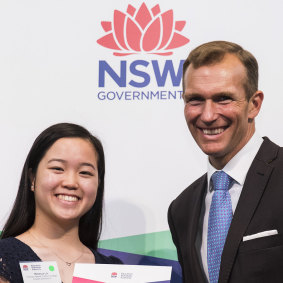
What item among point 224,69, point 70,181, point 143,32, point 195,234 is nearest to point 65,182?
point 70,181

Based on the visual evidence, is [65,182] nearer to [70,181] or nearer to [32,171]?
[70,181]

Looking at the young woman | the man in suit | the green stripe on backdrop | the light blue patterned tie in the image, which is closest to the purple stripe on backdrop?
the green stripe on backdrop

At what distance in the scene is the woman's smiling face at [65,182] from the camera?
2.42 metres

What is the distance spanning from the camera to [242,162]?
238 cm

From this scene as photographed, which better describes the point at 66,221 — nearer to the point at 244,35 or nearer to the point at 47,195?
the point at 47,195

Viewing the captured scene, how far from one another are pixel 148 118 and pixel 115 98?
210 millimetres

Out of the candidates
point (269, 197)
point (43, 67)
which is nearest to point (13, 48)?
point (43, 67)

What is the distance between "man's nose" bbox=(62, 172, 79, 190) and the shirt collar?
63 cm

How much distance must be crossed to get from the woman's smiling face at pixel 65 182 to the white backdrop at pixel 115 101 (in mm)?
565

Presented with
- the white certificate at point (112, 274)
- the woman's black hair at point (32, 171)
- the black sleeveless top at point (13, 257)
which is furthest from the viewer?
the woman's black hair at point (32, 171)

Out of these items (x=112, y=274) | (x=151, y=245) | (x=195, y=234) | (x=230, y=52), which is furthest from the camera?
(x=151, y=245)

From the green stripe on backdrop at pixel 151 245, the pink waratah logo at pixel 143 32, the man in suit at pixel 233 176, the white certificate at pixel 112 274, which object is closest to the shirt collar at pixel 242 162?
the man in suit at pixel 233 176

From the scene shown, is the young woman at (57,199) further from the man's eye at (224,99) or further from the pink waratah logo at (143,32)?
the pink waratah logo at (143,32)

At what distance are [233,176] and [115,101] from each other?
956mm
